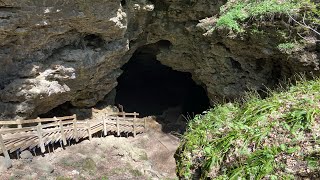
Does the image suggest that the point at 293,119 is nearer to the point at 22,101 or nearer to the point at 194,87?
the point at 22,101

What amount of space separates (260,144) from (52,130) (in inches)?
363

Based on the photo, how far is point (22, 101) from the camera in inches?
446

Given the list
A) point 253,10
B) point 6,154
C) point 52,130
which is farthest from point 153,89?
point 6,154

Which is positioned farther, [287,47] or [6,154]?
[287,47]

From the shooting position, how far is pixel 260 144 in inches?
172

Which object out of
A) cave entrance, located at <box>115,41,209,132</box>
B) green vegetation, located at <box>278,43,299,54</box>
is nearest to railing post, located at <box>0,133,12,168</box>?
cave entrance, located at <box>115,41,209,132</box>

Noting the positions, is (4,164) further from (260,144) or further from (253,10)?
(253,10)

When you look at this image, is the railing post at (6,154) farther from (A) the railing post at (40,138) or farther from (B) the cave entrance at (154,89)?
(B) the cave entrance at (154,89)

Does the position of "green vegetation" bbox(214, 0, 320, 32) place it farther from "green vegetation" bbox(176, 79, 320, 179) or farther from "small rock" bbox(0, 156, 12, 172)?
"small rock" bbox(0, 156, 12, 172)

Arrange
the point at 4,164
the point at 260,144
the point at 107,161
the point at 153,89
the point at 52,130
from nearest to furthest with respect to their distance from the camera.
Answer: the point at 260,144 < the point at 4,164 < the point at 52,130 < the point at 107,161 < the point at 153,89

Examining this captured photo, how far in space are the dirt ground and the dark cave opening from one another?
3455 millimetres

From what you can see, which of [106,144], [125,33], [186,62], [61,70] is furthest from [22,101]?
[186,62]

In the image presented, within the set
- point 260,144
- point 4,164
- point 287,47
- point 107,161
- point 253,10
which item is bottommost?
point 107,161

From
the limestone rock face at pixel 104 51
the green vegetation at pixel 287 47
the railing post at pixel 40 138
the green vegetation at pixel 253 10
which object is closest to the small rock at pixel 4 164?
the railing post at pixel 40 138
